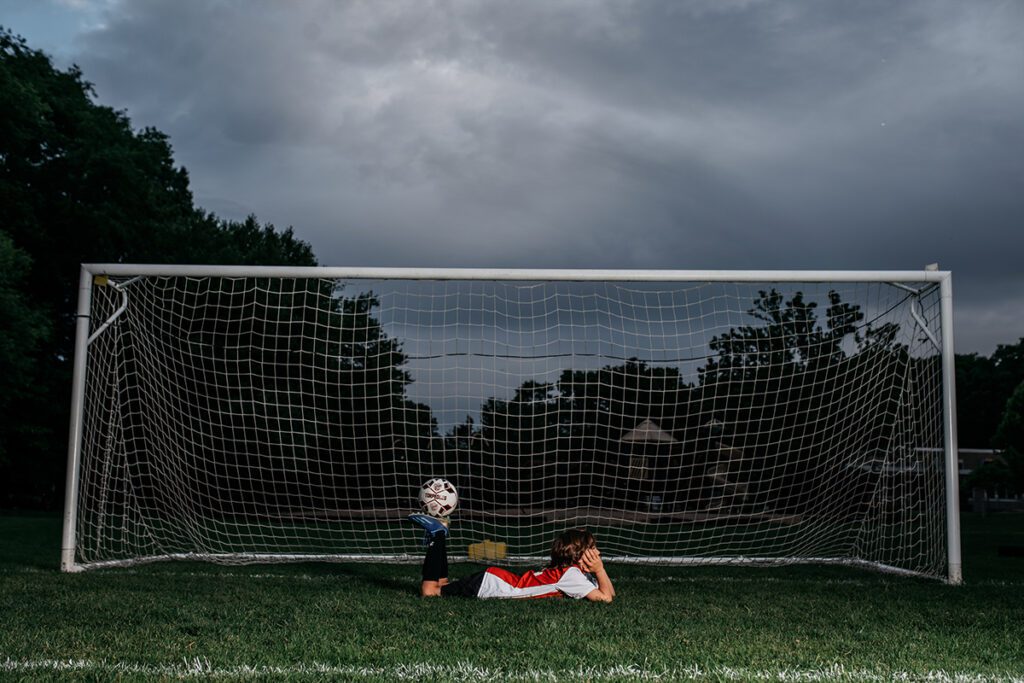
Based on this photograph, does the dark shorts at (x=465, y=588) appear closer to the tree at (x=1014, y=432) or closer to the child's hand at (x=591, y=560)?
the child's hand at (x=591, y=560)

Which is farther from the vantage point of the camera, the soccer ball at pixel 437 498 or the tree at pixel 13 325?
the tree at pixel 13 325

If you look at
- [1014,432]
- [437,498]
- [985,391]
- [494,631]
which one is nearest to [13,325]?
[437,498]

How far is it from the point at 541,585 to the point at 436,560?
0.76 m

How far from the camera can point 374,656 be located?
392cm

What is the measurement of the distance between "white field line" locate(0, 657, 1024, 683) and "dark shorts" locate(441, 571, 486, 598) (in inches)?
85.9

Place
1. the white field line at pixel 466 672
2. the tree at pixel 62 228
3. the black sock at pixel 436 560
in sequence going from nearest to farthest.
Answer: the white field line at pixel 466 672 < the black sock at pixel 436 560 < the tree at pixel 62 228

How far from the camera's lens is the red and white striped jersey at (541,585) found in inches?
231

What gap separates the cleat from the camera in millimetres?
6148

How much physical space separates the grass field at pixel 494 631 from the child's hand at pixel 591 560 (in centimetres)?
27

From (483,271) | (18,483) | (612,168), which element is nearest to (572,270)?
(483,271)

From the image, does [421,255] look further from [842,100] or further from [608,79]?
[842,100]

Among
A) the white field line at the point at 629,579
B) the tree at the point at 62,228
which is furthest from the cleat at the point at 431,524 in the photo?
the tree at the point at 62,228

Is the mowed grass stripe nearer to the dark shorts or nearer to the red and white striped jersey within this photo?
the dark shorts

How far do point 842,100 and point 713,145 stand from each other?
1.59m
